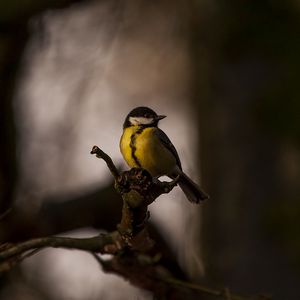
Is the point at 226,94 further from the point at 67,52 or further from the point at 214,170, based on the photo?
the point at 67,52

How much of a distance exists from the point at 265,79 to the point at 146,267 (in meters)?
2.07

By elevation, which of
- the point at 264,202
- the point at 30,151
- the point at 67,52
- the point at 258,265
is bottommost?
the point at 258,265

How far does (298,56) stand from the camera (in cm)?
525

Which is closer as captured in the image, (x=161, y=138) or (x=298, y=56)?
(x=161, y=138)

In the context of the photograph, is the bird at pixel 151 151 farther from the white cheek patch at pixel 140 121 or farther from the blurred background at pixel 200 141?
the blurred background at pixel 200 141

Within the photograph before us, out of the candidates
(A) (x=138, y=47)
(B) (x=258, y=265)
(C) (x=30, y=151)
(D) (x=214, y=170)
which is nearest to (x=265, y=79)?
(D) (x=214, y=170)

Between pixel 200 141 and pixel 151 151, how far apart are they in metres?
1.53

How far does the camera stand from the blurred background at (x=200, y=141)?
15.9 feet

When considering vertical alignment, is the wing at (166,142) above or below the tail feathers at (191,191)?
above

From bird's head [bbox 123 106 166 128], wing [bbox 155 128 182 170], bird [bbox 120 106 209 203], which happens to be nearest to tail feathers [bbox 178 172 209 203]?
bird [bbox 120 106 209 203]

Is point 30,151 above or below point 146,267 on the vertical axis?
above

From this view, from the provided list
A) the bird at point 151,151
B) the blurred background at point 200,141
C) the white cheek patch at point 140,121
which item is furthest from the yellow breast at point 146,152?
the blurred background at point 200,141

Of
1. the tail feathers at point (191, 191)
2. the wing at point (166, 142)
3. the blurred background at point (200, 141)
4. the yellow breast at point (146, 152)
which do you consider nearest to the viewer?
the yellow breast at point (146, 152)

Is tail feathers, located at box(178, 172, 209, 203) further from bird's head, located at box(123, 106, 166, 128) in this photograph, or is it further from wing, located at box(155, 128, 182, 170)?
bird's head, located at box(123, 106, 166, 128)
